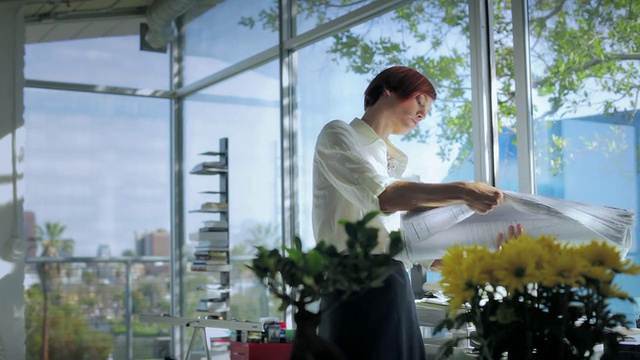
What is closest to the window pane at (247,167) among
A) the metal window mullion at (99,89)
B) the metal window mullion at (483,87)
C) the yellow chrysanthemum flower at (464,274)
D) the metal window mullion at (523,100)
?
the metal window mullion at (99,89)

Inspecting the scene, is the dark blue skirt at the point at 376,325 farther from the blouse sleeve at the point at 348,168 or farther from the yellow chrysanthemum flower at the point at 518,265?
the yellow chrysanthemum flower at the point at 518,265

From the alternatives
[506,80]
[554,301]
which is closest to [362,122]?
[554,301]

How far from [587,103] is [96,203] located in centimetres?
469

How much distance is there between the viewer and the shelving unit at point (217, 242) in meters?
5.91

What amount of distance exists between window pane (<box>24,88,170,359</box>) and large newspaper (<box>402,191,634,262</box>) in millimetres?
5554

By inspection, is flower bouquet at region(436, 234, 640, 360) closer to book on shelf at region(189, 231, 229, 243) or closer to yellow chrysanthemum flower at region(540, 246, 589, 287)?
yellow chrysanthemum flower at region(540, 246, 589, 287)

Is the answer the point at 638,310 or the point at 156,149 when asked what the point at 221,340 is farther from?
the point at 638,310

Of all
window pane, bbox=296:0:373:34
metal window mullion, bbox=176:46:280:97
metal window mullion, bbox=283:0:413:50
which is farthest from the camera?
metal window mullion, bbox=176:46:280:97

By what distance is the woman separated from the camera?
1.57 meters

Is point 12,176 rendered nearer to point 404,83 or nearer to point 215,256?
point 215,256

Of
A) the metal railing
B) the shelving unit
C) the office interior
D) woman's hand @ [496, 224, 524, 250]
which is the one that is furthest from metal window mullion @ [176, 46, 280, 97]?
woman's hand @ [496, 224, 524, 250]

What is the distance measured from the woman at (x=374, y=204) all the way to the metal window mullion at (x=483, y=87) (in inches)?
77.5

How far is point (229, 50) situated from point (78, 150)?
165 centimetres

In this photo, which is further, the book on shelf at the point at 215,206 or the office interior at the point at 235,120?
the book on shelf at the point at 215,206
